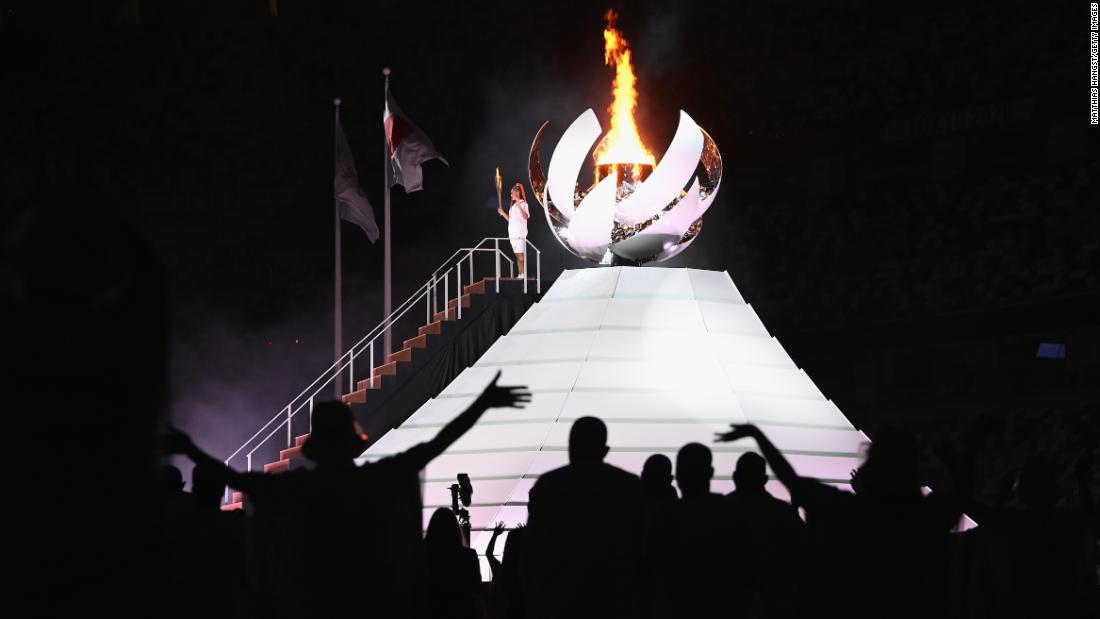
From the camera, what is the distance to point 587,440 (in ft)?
19.6

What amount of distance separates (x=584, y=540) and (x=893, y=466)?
1230 millimetres

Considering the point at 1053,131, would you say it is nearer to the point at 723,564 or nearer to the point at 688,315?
the point at 688,315

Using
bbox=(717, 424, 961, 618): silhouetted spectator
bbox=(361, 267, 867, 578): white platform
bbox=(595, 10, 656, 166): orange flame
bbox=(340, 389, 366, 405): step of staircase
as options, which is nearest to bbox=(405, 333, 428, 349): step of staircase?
bbox=(340, 389, 366, 405): step of staircase

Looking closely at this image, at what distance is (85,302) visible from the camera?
8.36 ft

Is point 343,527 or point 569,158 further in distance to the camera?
point 569,158

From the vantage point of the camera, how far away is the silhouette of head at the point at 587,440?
596 centimetres

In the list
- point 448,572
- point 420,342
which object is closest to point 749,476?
point 448,572

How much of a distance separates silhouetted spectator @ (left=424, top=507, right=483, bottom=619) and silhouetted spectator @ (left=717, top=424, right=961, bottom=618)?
8.24 ft

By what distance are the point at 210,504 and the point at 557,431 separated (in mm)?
8642

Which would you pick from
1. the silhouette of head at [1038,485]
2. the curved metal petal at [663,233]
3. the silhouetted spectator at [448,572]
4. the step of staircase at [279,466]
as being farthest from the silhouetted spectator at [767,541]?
the step of staircase at [279,466]

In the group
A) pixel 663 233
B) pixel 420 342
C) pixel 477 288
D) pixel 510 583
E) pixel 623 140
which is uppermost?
pixel 623 140

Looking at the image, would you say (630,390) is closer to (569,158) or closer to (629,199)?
(629,199)

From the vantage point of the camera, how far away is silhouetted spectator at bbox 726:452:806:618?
581cm

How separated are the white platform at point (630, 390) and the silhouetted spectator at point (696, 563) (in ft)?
26.5
